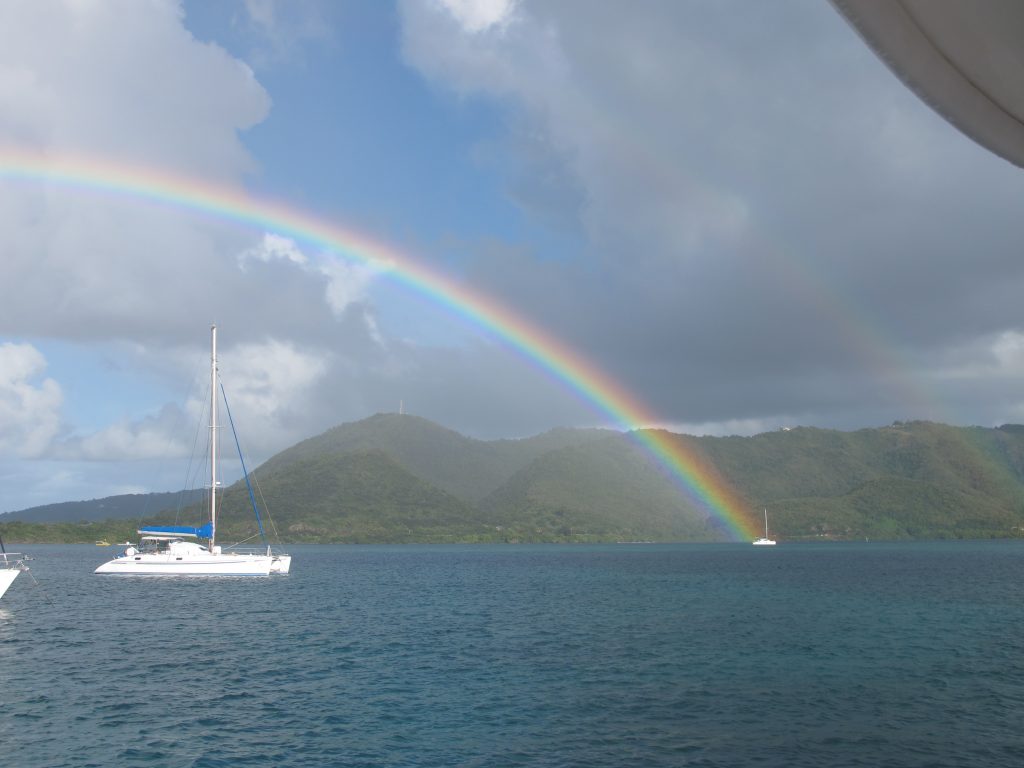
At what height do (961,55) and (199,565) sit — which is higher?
(961,55)

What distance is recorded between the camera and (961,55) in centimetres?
422

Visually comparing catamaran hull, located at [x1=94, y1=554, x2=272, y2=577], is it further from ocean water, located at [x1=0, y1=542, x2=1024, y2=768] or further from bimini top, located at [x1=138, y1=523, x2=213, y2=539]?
ocean water, located at [x1=0, y1=542, x2=1024, y2=768]

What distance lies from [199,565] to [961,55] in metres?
94.1

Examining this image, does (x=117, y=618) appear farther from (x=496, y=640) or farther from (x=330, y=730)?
(x=330, y=730)

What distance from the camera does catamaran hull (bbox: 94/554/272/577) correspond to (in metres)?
88.7

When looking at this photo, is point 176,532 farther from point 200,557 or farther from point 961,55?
point 961,55

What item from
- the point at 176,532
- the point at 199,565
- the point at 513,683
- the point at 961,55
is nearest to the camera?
the point at 961,55

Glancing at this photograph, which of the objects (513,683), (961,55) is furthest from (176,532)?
(961,55)

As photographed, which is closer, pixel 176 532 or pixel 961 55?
pixel 961 55

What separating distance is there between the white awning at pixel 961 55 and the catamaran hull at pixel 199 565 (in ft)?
302

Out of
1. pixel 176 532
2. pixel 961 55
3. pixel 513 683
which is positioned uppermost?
pixel 961 55

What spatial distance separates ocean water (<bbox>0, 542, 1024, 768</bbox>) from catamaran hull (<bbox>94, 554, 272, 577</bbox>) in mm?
19432

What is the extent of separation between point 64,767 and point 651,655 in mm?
26080

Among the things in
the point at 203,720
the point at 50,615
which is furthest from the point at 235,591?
the point at 203,720
